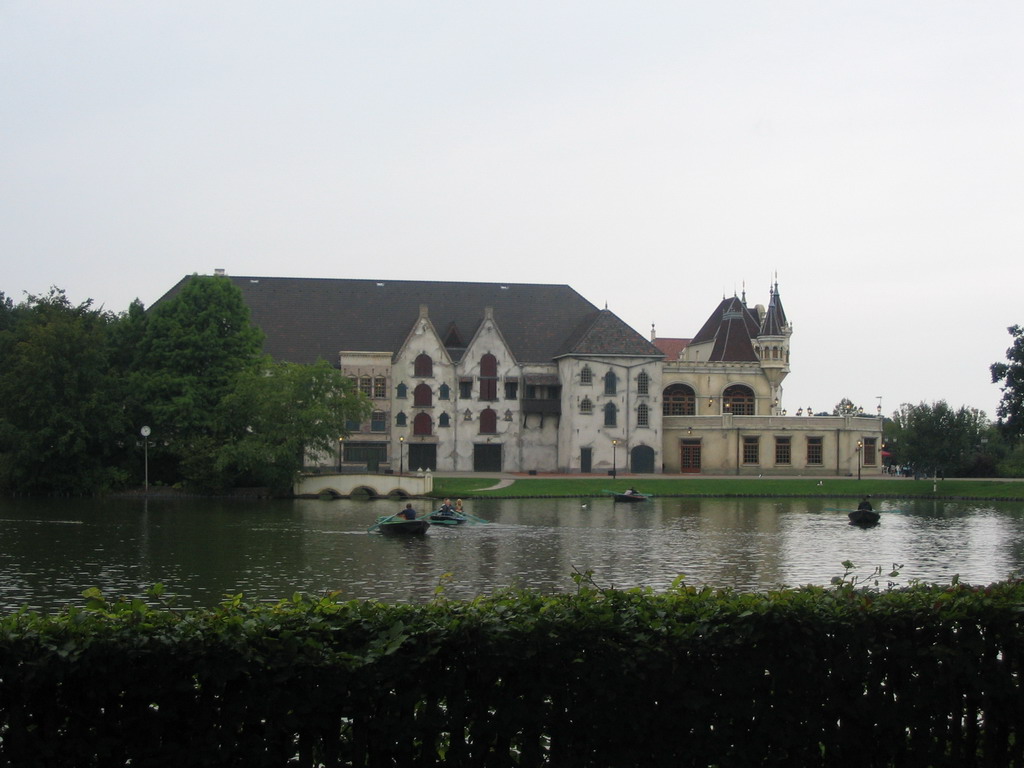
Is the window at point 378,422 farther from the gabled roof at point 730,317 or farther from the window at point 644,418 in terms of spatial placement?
the gabled roof at point 730,317

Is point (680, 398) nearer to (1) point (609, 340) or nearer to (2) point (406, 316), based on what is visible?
(1) point (609, 340)

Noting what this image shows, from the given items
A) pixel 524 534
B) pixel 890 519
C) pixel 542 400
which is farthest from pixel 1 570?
pixel 542 400

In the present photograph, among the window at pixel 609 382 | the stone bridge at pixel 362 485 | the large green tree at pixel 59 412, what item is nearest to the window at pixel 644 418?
the window at pixel 609 382

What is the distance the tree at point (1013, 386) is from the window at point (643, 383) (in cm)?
2960

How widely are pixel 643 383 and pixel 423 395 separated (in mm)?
20574

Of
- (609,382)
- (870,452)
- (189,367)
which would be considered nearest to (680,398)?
(609,382)

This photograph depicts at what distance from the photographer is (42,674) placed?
9.51 meters

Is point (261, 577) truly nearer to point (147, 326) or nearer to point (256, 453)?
point (256, 453)

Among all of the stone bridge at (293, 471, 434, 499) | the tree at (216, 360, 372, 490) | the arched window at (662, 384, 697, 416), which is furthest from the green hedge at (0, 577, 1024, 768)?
the arched window at (662, 384, 697, 416)

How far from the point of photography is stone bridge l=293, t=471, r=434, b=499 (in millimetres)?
81938

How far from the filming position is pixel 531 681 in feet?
33.7

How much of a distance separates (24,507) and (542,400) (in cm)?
5096

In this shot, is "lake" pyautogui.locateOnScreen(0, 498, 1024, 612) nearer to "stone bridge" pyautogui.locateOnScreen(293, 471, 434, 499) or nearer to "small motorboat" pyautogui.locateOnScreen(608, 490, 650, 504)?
"small motorboat" pyautogui.locateOnScreen(608, 490, 650, 504)

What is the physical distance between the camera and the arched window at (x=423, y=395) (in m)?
106
